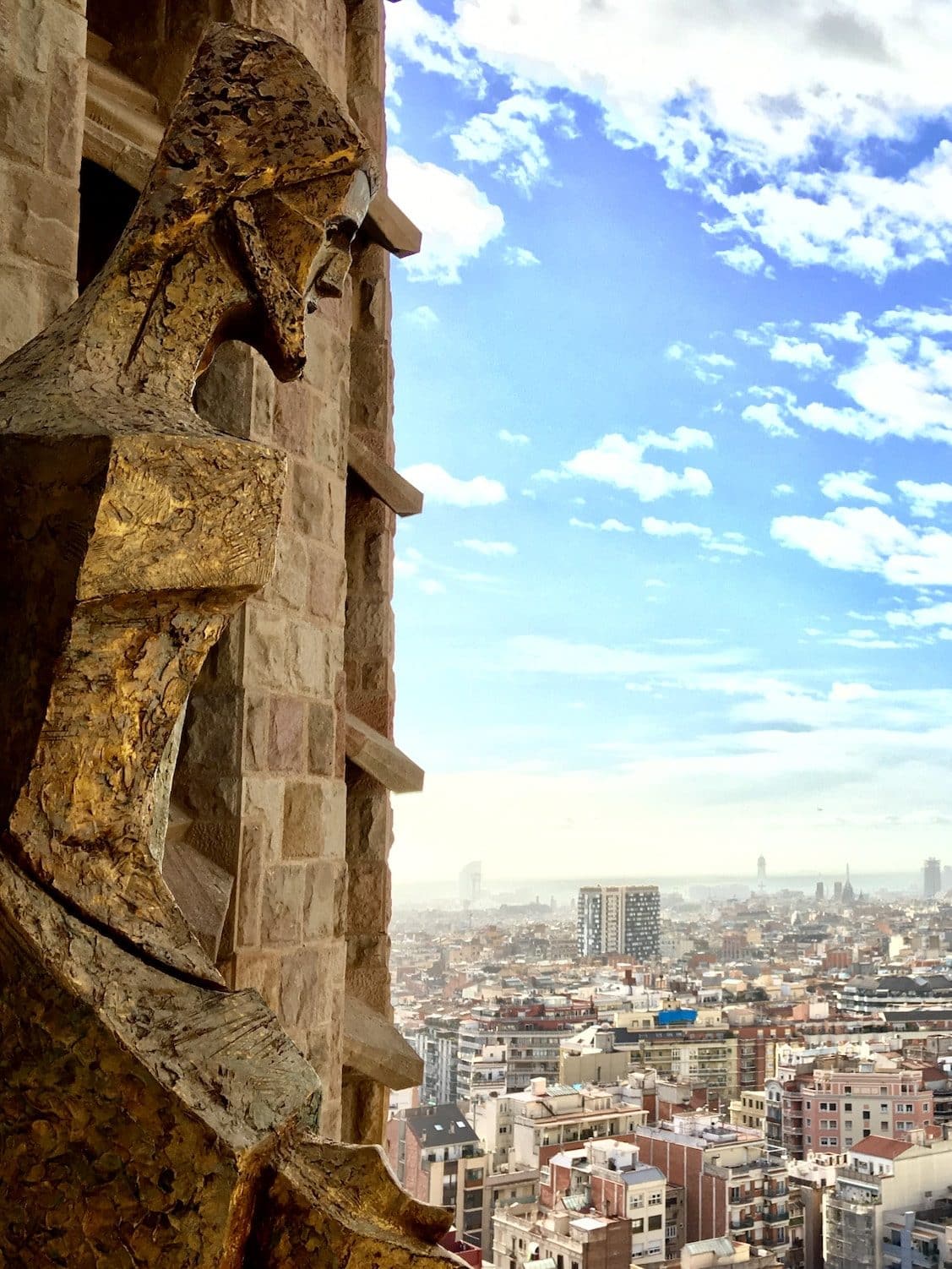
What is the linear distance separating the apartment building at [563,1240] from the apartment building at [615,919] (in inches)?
117

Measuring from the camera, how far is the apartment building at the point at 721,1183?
252 inches

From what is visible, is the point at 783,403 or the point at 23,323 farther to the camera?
the point at 783,403

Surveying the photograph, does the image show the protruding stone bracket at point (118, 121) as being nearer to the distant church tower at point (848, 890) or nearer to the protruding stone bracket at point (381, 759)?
the protruding stone bracket at point (381, 759)

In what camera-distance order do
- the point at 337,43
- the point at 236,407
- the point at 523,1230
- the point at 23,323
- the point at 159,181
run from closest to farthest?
the point at 159,181, the point at 23,323, the point at 236,407, the point at 337,43, the point at 523,1230

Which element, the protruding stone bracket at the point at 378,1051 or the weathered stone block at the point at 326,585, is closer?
the weathered stone block at the point at 326,585

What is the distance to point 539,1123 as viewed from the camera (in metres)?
6.18

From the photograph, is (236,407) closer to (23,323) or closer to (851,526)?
(23,323)

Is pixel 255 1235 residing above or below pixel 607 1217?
above

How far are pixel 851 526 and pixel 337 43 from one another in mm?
25405

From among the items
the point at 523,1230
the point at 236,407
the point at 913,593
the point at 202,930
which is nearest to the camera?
the point at 202,930

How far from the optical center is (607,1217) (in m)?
5.70

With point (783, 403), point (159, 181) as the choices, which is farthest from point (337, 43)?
point (783, 403)

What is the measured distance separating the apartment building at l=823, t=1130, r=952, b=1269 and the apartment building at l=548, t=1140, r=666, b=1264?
0.83m

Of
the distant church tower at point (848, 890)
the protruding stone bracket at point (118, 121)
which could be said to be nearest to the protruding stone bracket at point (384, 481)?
the protruding stone bracket at point (118, 121)
